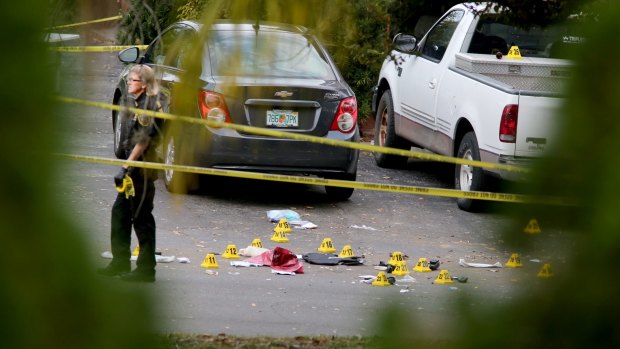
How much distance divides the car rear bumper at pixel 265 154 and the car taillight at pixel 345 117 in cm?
8

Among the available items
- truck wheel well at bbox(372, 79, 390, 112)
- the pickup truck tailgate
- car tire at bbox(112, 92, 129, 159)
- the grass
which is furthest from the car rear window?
truck wheel well at bbox(372, 79, 390, 112)

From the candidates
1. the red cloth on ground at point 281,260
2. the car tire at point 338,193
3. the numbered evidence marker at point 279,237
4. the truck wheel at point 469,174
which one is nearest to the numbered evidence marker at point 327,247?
the numbered evidence marker at point 279,237

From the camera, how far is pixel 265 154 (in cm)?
1080

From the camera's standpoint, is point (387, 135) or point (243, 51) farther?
point (387, 135)

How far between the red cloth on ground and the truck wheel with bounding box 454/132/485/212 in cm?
273

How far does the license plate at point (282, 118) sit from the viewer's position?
34.7 feet

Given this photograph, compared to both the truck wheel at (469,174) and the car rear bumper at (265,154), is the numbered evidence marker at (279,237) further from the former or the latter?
the truck wheel at (469,174)

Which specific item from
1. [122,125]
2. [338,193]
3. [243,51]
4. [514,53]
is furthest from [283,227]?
[243,51]

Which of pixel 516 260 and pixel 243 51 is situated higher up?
pixel 243 51

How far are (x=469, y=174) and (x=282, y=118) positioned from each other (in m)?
2.09

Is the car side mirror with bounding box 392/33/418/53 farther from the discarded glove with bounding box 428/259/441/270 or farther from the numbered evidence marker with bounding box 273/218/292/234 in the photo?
the discarded glove with bounding box 428/259/441/270

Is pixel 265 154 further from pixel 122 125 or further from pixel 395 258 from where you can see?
pixel 122 125

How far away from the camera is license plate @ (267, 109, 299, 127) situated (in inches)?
417

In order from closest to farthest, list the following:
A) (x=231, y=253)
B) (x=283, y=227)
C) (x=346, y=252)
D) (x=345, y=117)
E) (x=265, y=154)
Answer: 1. (x=231, y=253)
2. (x=346, y=252)
3. (x=283, y=227)
4. (x=265, y=154)
5. (x=345, y=117)
